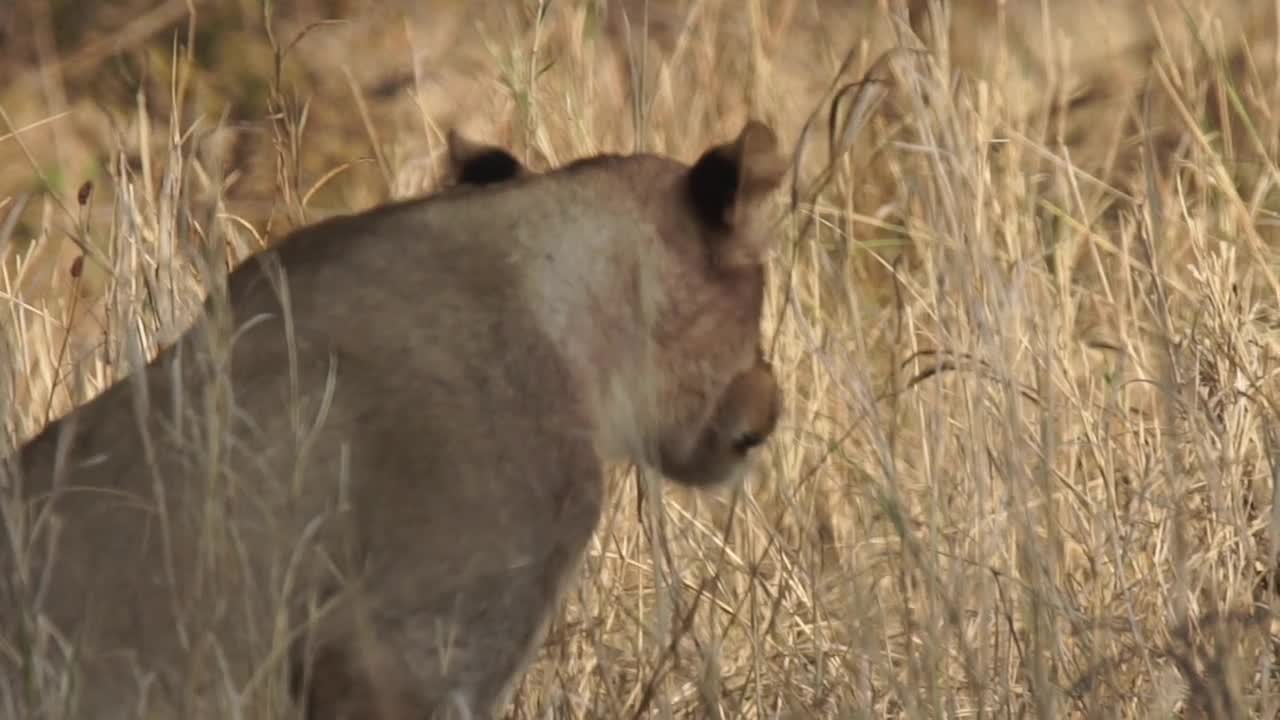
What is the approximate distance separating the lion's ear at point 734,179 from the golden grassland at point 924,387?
56 millimetres

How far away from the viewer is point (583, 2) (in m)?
4.72

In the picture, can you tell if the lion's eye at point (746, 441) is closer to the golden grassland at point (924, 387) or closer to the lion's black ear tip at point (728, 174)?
the golden grassland at point (924, 387)

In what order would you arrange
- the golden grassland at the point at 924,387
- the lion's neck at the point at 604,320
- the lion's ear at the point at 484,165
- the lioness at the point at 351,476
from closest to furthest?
1. the lioness at the point at 351,476
2. the lion's neck at the point at 604,320
3. the golden grassland at the point at 924,387
4. the lion's ear at the point at 484,165

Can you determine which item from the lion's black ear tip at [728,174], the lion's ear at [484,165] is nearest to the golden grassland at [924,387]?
the lion's black ear tip at [728,174]

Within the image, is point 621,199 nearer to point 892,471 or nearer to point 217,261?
point 892,471

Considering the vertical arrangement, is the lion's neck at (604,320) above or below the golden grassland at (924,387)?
above

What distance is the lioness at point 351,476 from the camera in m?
2.35

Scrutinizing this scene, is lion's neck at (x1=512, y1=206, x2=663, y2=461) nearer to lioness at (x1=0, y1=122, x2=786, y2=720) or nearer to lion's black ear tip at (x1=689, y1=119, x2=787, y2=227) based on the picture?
lioness at (x1=0, y1=122, x2=786, y2=720)

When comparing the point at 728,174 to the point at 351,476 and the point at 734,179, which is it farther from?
the point at 351,476

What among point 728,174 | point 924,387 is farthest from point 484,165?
point 924,387

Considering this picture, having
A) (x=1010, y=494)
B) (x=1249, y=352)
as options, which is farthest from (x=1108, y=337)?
(x=1010, y=494)

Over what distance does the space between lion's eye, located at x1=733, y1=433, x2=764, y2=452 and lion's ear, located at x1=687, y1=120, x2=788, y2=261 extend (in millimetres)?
283

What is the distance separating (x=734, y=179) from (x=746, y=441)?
1.30 feet

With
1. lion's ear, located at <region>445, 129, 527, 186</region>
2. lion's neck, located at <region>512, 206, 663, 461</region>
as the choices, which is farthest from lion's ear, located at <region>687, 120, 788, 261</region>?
lion's ear, located at <region>445, 129, 527, 186</region>
